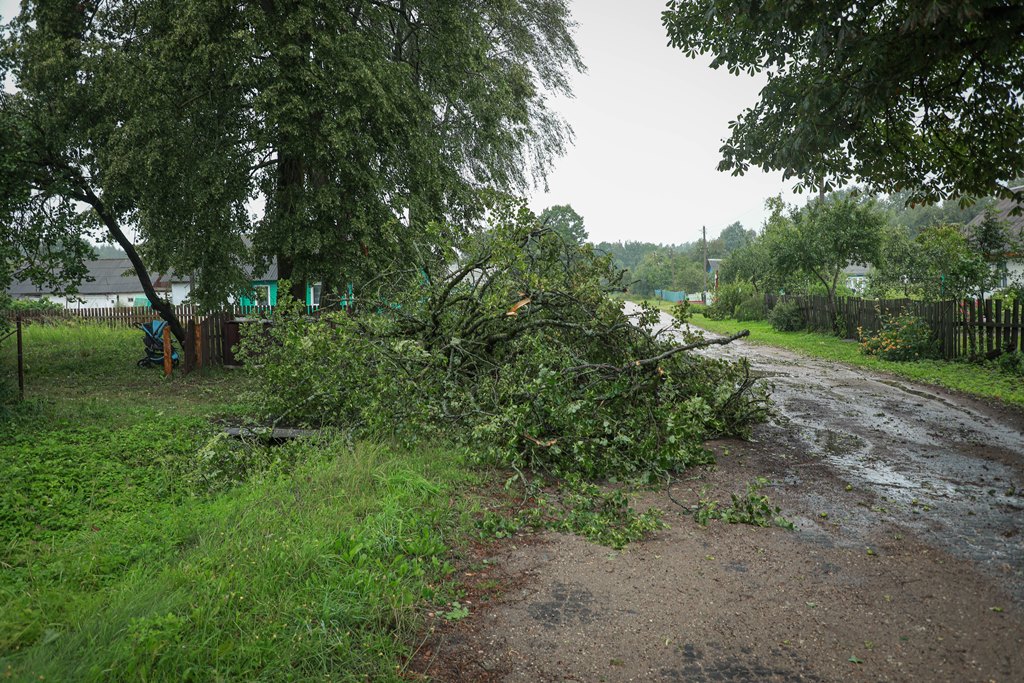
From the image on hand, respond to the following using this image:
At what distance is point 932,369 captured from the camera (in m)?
12.8

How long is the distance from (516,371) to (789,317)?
19.6m

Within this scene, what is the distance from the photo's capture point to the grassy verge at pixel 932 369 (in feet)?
34.4

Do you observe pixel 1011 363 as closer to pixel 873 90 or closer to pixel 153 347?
pixel 873 90

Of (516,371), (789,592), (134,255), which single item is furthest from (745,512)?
(134,255)

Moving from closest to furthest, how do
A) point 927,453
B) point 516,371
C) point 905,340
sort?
point 927,453 → point 516,371 → point 905,340

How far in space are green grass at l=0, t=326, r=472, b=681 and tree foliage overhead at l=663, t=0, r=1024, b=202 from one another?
6857mm

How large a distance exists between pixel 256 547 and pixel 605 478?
3.16 metres

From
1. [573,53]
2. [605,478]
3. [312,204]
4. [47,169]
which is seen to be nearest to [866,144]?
[605,478]

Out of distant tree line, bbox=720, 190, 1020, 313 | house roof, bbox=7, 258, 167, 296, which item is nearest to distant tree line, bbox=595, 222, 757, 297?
distant tree line, bbox=720, 190, 1020, 313

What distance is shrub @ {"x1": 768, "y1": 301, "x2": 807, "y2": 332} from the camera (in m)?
23.8

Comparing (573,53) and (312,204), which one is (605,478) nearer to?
(312,204)

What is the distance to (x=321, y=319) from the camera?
28.1 ft

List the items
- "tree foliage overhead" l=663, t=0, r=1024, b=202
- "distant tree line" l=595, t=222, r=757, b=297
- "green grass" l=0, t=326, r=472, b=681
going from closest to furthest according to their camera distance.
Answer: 1. "green grass" l=0, t=326, r=472, b=681
2. "tree foliage overhead" l=663, t=0, r=1024, b=202
3. "distant tree line" l=595, t=222, r=757, b=297

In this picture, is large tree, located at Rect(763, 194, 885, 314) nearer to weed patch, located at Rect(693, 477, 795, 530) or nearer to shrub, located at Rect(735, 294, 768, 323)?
shrub, located at Rect(735, 294, 768, 323)
